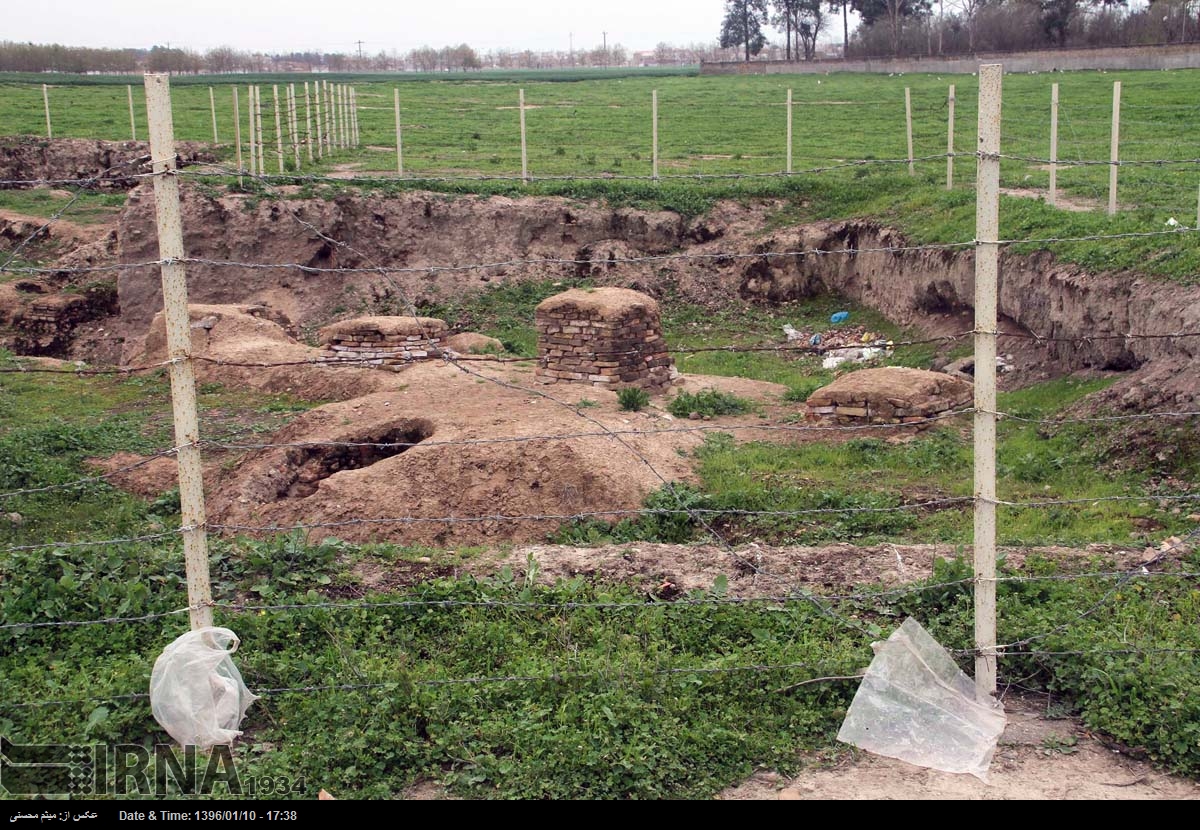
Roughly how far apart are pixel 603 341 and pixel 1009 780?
A: 9338 millimetres

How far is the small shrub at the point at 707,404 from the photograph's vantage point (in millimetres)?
11984

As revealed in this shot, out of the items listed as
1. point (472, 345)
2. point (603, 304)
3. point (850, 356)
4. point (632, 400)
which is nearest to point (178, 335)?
point (632, 400)

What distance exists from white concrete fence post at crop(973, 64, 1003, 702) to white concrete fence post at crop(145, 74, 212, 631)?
9.03ft

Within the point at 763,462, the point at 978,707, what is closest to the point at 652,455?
the point at 763,462

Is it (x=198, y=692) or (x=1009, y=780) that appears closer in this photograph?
(x=1009, y=780)

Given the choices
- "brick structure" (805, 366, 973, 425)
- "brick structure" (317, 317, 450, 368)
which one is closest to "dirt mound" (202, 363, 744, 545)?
"brick structure" (805, 366, 973, 425)

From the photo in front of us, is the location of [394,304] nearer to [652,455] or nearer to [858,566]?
[652,455]

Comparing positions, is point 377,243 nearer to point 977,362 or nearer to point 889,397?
point 889,397

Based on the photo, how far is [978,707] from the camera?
167 inches

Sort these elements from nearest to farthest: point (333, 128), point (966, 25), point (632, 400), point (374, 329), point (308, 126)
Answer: point (632, 400) → point (374, 329) → point (308, 126) → point (333, 128) → point (966, 25)

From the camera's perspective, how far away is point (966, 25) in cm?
5903

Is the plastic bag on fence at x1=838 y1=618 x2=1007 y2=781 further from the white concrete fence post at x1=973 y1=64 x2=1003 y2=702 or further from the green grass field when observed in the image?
the green grass field

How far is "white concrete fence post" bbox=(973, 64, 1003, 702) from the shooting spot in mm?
4141

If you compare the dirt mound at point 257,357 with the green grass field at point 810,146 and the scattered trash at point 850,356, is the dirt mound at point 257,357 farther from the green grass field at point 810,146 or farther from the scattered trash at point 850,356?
the scattered trash at point 850,356
